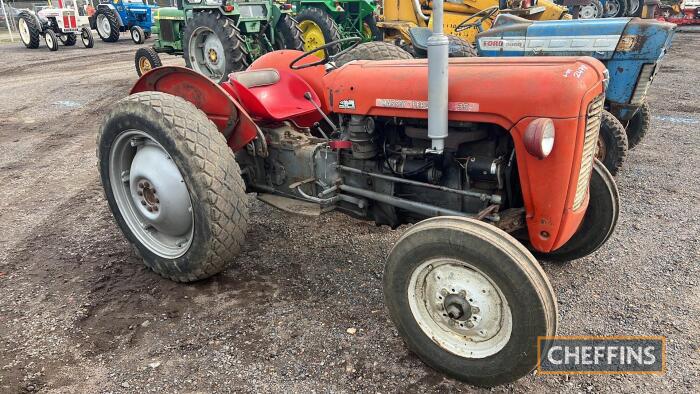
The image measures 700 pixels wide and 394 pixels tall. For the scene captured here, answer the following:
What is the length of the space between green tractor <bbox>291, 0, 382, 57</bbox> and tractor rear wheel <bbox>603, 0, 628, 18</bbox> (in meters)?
9.66

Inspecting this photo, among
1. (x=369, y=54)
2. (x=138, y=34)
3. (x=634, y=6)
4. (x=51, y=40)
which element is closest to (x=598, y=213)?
(x=369, y=54)

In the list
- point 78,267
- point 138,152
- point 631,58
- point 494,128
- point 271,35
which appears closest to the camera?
point 494,128

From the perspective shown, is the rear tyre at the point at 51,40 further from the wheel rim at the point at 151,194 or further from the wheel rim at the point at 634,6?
the wheel rim at the point at 634,6

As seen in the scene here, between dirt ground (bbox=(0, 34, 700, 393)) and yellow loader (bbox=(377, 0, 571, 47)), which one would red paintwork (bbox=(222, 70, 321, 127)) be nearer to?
dirt ground (bbox=(0, 34, 700, 393))

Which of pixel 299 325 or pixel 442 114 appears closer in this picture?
pixel 442 114

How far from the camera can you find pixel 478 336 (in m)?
2.28

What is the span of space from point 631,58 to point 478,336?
415 centimetres

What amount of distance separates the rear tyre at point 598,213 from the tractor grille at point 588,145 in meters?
0.41

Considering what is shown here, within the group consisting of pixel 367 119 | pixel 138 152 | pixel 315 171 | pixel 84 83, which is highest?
pixel 367 119

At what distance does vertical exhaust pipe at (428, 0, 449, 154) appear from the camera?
2.12 meters

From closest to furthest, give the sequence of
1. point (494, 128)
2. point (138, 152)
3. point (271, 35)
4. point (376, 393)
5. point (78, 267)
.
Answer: point (376, 393), point (494, 128), point (138, 152), point (78, 267), point (271, 35)

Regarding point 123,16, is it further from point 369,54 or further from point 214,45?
point 369,54

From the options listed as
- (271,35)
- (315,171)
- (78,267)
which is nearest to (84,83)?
(271,35)

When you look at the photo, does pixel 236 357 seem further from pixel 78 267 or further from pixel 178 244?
pixel 78 267
